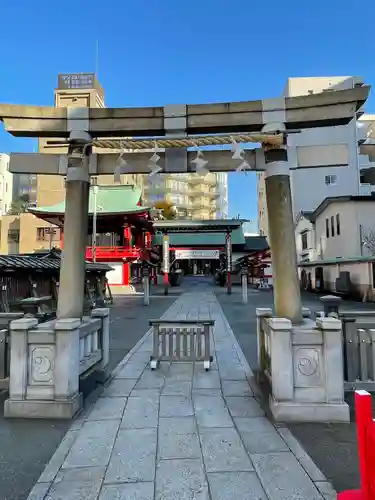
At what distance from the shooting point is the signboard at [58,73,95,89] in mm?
52906

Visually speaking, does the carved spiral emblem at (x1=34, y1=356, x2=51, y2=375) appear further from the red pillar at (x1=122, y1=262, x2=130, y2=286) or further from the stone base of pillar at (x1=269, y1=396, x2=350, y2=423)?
A: the red pillar at (x1=122, y1=262, x2=130, y2=286)

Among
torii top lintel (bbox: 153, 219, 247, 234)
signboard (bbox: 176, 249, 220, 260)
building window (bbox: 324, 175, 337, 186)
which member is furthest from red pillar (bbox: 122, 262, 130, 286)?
building window (bbox: 324, 175, 337, 186)

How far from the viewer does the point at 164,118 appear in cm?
515

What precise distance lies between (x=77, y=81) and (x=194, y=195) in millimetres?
30260

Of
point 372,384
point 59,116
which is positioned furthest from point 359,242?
point 59,116

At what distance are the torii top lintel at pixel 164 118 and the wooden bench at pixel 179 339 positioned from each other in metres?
3.54

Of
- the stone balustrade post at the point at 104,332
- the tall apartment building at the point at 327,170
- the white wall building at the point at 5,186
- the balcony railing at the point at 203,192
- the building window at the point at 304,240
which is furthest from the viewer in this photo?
the balcony railing at the point at 203,192

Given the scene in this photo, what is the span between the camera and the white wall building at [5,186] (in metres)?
58.0

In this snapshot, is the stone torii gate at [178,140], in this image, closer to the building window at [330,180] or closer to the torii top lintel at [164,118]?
the torii top lintel at [164,118]

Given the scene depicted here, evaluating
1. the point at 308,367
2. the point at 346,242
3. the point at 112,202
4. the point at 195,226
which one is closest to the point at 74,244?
the point at 308,367

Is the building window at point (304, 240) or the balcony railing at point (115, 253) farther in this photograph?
the building window at point (304, 240)

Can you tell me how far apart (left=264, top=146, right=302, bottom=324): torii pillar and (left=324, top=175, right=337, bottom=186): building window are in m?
34.6

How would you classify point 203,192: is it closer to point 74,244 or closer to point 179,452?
point 74,244

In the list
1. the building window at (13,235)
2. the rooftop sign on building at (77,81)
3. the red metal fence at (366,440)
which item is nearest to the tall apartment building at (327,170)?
the rooftop sign on building at (77,81)
